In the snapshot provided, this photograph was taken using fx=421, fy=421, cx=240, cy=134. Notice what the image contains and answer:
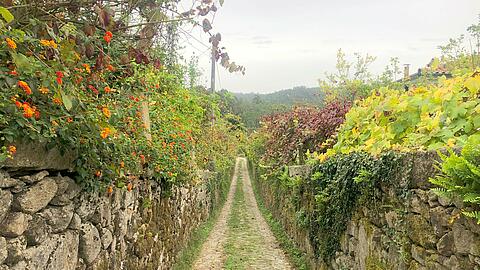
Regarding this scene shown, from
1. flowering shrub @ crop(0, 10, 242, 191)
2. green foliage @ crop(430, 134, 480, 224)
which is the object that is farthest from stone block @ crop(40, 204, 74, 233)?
green foliage @ crop(430, 134, 480, 224)

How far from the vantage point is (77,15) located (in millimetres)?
3055

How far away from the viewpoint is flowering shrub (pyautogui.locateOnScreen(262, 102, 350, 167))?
9945 millimetres

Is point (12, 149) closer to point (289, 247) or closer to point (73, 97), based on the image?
point (73, 97)

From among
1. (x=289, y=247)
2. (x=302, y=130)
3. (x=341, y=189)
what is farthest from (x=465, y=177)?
(x=302, y=130)

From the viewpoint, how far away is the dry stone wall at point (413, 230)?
2773 millimetres

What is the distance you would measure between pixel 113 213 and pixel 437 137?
10.4 feet

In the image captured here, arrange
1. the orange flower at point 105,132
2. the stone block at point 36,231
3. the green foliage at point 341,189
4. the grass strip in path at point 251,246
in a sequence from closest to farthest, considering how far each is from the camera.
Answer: the stone block at point 36,231 → the orange flower at point 105,132 → the green foliage at point 341,189 → the grass strip in path at point 251,246

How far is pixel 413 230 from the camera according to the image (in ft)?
11.4

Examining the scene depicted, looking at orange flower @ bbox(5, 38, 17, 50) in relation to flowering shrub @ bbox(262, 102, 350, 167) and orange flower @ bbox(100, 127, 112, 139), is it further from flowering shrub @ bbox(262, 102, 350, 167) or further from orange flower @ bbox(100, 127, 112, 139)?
flowering shrub @ bbox(262, 102, 350, 167)

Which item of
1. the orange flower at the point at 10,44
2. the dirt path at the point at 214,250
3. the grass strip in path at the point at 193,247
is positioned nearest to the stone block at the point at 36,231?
the orange flower at the point at 10,44

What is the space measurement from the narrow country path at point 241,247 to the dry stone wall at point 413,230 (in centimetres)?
346

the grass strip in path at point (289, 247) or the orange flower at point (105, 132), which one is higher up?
the orange flower at point (105, 132)

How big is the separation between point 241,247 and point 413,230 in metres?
7.10

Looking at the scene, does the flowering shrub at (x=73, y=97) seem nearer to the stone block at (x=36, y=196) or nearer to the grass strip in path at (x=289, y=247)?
the stone block at (x=36, y=196)
